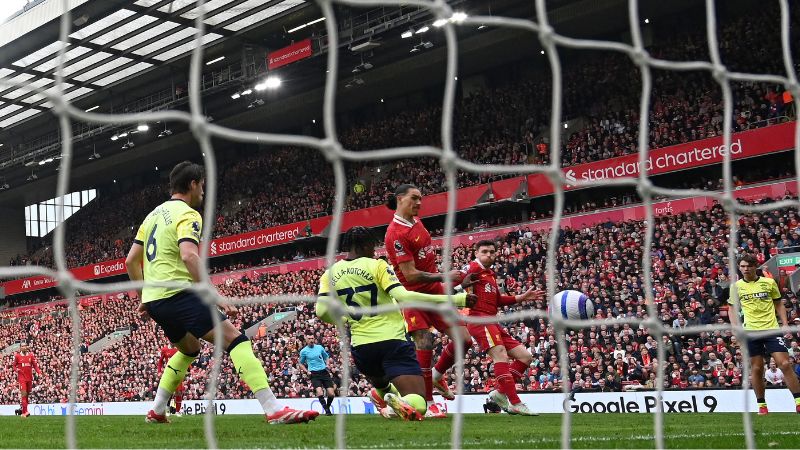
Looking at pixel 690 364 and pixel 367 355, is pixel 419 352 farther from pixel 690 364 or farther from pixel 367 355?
pixel 690 364

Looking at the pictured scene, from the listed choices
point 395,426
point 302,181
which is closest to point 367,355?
point 395,426

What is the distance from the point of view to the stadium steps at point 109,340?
30625 millimetres

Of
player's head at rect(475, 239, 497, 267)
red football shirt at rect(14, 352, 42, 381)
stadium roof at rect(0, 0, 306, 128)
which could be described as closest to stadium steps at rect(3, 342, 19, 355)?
stadium roof at rect(0, 0, 306, 128)

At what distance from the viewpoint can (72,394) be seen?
7.75 feet

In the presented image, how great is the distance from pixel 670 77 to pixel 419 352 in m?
20.1

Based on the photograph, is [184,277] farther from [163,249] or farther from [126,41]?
[126,41]

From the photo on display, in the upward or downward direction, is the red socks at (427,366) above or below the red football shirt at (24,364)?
below

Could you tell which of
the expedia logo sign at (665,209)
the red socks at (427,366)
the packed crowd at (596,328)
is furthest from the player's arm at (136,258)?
the expedia logo sign at (665,209)

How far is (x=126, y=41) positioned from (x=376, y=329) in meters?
23.3

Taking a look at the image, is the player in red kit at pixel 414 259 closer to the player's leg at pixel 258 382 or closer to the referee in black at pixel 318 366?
the player's leg at pixel 258 382

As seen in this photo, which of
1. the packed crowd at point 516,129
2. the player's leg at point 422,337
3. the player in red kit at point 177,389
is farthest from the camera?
the packed crowd at point 516,129

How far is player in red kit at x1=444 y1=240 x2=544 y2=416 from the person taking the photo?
7.67 m

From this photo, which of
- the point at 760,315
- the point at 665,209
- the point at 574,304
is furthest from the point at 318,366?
the point at 665,209

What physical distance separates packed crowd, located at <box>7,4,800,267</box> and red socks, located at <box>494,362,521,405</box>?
16759mm
